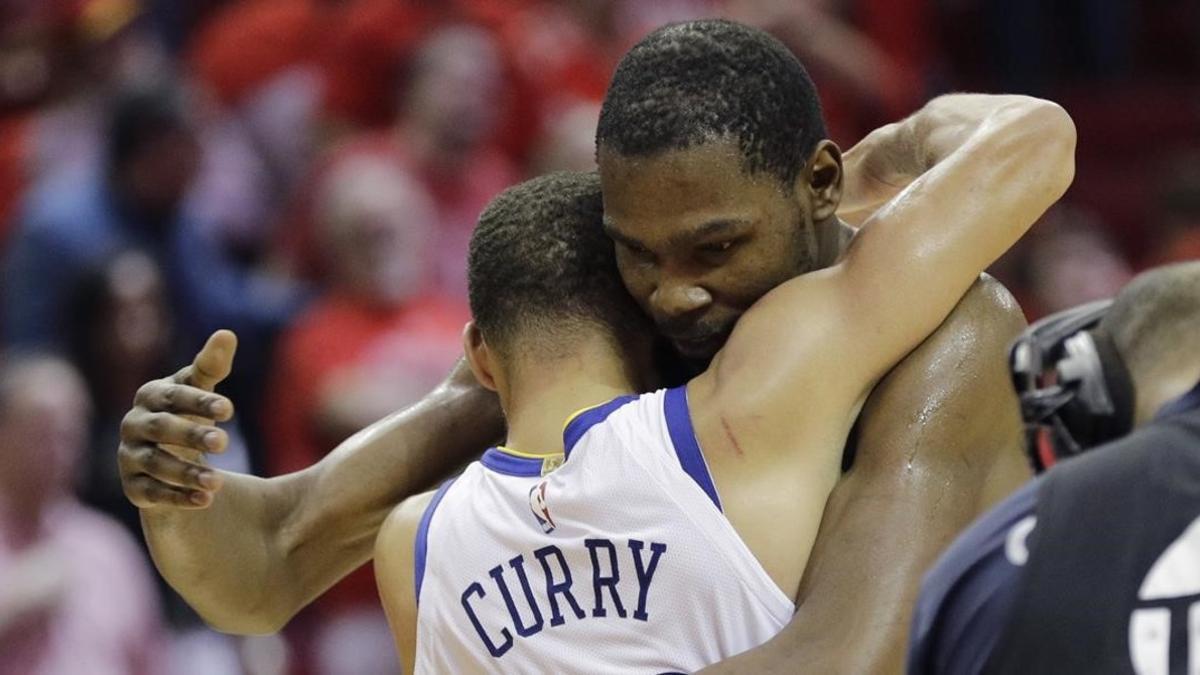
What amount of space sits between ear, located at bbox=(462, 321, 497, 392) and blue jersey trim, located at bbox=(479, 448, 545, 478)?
0.15 meters

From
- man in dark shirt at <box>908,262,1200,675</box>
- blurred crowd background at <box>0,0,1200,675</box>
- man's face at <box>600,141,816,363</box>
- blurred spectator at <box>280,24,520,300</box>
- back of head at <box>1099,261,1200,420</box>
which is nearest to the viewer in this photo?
man in dark shirt at <box>908,262,1200,675</box>

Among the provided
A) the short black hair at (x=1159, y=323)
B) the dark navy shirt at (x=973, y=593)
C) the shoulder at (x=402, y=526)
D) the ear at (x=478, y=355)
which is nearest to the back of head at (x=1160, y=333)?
the short black hair at (x=1159, y=323)

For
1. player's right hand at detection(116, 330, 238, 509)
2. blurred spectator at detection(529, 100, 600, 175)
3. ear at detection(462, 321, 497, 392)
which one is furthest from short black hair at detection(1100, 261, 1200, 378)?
blurred spectator at detection(529, 100, 600, 175)

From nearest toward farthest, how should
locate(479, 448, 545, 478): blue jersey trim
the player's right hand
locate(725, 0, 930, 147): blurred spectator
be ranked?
1. locate(479, 448, 545, 478): blue jersey trim
2. the player's right hand
3. locate(725, 0, 930, 147): blurred spectator

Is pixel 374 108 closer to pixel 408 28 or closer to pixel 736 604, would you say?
pixel 408 28

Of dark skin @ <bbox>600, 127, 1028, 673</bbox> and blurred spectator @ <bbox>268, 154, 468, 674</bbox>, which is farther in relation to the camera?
blurred spectator @ <bbox>268, 154, 468, 674</bbox>

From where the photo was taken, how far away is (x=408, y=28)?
26.0 ft

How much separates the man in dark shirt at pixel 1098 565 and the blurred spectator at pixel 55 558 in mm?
4083

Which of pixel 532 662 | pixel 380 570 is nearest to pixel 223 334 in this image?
pixel 380 570

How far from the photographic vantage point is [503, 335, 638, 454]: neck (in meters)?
3.23

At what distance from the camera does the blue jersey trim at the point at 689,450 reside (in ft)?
9.90

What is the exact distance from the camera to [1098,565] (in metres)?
2.44

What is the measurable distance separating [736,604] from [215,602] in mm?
1177

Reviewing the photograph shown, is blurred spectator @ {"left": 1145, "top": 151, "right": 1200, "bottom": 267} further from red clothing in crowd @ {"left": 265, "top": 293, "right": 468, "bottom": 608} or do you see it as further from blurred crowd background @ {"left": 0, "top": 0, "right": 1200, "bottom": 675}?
red clothing in crowd @ {"left": 265, "top": 293, "right": 468, "bottom": 608}
